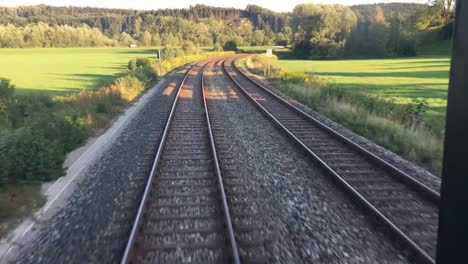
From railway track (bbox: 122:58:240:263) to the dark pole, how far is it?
3162 millimetres

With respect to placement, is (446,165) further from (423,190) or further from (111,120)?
(111,120)

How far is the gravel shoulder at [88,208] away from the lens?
5.44 m

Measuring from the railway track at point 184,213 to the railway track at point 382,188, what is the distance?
2571 mm

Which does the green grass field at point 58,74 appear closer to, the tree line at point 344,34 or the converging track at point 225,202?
the converging track at point 225,202

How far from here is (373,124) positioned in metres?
13.3

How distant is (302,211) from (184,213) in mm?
2150

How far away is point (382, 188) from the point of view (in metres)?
7.70

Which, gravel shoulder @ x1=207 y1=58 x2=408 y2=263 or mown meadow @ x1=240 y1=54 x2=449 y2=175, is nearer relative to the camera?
gravel shoulder @ x1=207 y1=58 x2=408 y2=263

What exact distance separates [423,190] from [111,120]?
39.1ft

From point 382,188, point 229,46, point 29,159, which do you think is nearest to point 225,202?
point 382,188

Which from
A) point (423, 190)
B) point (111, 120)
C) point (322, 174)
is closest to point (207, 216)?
point (322, 174)

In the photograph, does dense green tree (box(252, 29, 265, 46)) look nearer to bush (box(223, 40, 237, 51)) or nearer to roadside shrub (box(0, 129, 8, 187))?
bush (box(223, 40, 237, 51))

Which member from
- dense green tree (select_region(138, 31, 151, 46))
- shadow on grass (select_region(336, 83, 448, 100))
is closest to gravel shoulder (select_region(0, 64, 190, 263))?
shadow on grass (select_region(336, 83, 448, 100))

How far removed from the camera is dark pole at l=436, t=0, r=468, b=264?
1894 millimetres
